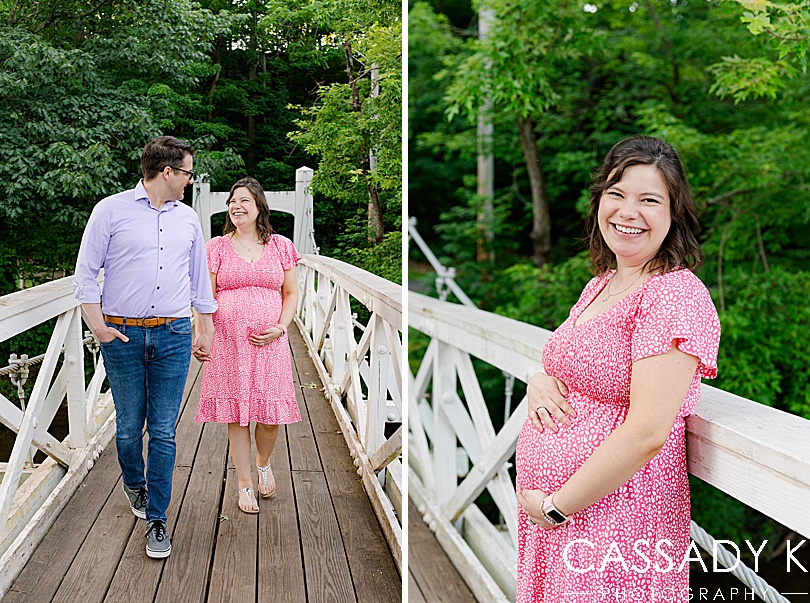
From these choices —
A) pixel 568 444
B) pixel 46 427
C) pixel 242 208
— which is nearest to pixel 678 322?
pixel 568 444

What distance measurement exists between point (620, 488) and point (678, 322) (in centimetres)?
25

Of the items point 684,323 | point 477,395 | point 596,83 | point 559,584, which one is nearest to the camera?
point 684,323

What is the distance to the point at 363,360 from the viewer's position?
165cm

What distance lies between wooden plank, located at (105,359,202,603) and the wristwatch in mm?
A: 603

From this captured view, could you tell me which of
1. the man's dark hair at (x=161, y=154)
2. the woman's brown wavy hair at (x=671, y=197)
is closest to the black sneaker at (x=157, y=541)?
the man's dark hair at (x=161, y=154)

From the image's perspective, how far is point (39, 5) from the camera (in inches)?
40.0

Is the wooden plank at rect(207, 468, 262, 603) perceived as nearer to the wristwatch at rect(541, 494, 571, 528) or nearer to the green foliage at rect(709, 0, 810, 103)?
the wristwatch at rect(541, 494, 571, 528)

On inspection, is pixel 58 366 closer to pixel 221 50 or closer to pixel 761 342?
pixel 221 50

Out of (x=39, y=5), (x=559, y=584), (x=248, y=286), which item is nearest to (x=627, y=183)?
(x=559, y=584)

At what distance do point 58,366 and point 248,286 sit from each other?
581mm

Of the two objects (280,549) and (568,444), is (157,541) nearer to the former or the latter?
(280,549)

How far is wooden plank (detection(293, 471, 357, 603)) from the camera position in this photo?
1222 millimetres

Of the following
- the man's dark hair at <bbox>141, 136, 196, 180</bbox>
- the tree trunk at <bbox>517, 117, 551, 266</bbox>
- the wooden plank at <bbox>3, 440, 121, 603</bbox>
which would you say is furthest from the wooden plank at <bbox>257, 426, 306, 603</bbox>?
the tree trunk at <bbox>517, 117, 551, 266</bbox>

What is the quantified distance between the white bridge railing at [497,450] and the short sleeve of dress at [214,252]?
0.62 metres
